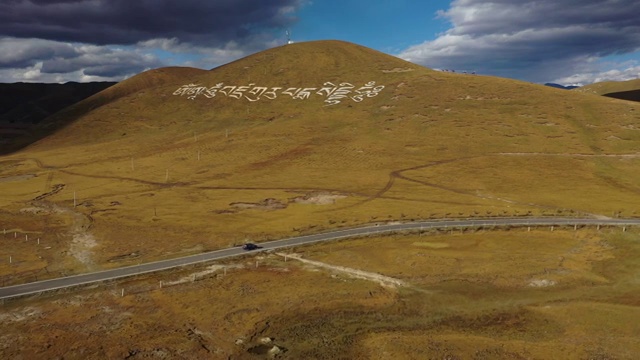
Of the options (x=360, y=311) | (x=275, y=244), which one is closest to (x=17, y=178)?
(x=275, y=244)

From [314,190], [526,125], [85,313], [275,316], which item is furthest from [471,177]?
[85,313]

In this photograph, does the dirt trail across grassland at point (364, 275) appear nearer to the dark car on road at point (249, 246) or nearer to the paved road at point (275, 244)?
the dark car on road at point (249, 246)

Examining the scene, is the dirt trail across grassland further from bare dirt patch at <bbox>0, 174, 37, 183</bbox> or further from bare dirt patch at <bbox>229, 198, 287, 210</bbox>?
bare dirt patch at <bbox>0, 174, 37, 183</bbox>

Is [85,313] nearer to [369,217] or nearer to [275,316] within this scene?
[275,316]

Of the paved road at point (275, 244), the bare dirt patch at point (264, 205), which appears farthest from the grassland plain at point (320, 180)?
the paved road at point (275, 244)

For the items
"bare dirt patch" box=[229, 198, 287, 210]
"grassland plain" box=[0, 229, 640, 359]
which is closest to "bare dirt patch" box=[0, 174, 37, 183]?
"bare dirt patch" box=[229, 198, 287, 210]

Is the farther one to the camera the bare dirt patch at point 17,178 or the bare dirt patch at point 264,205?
the bare dirt patch at point 17,178
